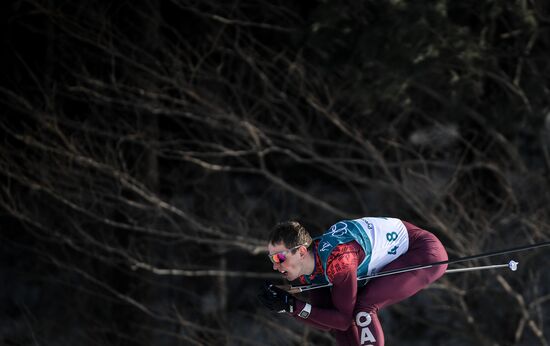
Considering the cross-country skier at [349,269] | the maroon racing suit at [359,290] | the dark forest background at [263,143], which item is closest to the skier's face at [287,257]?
the cross-country skier at [349,269]

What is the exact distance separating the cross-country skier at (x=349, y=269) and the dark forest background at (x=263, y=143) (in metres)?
4.49

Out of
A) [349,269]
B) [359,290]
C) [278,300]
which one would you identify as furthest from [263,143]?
[349,269]

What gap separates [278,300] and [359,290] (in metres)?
0.52

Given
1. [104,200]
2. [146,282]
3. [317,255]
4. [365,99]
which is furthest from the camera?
[146,282]

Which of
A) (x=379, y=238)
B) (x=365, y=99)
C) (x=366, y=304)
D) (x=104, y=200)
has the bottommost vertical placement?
(x=366, y=304)

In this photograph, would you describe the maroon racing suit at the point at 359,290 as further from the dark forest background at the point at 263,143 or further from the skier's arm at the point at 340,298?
the dark forest background at the point at 263,143

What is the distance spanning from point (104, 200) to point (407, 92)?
3.80 meters

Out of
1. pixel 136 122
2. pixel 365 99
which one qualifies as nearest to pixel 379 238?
pixel 365 99

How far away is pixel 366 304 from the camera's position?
5.21 m

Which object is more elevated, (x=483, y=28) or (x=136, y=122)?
(x=483, y=28)

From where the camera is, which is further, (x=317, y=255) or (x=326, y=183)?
(x=326, y=183)

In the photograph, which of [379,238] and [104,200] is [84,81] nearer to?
[104,200]

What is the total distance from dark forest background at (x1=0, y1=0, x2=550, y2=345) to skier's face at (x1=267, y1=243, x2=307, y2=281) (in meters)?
4.90

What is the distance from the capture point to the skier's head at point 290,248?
5.02 metres
